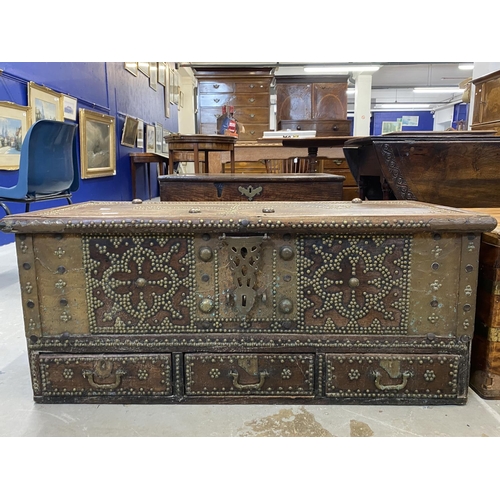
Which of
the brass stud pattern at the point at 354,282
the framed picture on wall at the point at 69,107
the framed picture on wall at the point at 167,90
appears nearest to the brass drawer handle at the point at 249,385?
the brass stud pattern at the point at 354,282

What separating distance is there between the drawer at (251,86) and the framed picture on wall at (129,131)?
1928 millimetres

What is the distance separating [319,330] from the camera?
1.31m

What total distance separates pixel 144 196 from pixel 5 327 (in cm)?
630

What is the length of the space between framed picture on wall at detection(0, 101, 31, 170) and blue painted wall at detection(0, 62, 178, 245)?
0.08m

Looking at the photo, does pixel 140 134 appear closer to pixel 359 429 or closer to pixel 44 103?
pixel 44 103

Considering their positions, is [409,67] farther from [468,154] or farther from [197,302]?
[197,302]

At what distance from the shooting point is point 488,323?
1.32 meters

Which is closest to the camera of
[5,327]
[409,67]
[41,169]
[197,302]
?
[197,302]

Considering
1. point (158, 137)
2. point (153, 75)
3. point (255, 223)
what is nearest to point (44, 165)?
point (255, 223)

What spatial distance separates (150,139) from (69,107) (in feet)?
12.3

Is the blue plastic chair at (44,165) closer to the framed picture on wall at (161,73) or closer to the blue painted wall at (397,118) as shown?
the framed picture on wall at (161,73)

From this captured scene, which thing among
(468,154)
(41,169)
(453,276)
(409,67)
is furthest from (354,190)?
(409,67)

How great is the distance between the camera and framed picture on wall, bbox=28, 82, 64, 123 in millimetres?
3842

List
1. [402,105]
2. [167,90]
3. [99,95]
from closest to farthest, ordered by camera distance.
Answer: [99,95] < [167,90] < [402,105]
